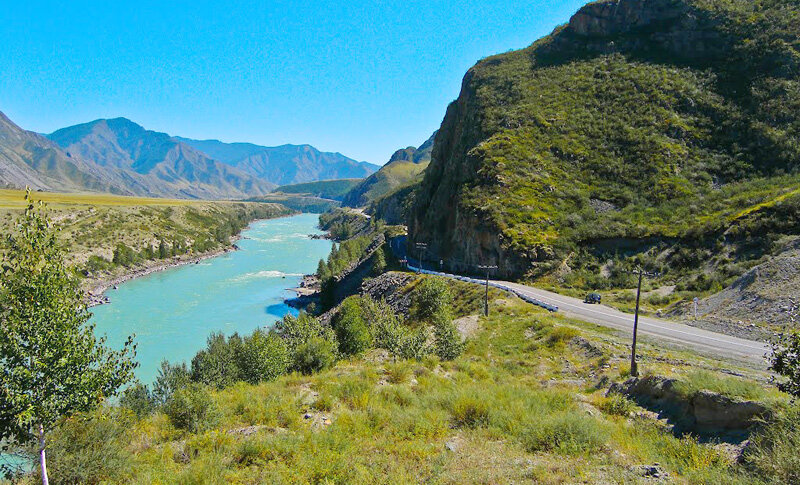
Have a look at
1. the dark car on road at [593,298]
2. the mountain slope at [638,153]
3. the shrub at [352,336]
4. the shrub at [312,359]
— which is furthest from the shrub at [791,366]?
the mountain slope at [638,153]

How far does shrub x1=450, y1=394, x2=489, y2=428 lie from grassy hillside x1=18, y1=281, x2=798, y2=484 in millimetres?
28

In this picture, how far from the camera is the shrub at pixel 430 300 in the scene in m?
37.8

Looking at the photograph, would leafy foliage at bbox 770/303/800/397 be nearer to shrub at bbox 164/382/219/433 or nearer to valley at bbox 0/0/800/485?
valley at bbox 0/0/800/485

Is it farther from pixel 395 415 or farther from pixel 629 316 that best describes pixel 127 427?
pixel 629 316

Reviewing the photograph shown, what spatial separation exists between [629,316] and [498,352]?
11381 millimetres

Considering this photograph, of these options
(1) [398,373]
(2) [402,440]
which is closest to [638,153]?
(1) [398,373]

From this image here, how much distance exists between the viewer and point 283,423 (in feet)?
34.5

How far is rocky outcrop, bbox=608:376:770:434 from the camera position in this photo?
896cm

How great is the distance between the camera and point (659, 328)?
952 inches

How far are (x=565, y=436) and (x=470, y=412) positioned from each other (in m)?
2.55

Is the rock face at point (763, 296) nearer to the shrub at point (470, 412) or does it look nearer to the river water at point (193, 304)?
the shrub at point (470, 412)

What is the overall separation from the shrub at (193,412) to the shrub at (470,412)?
662cm

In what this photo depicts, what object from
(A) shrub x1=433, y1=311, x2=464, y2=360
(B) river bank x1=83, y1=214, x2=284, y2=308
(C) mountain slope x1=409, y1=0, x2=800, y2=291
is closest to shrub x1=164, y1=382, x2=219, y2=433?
(A) shrub x1=433, y1=311, x2=464, y2=360

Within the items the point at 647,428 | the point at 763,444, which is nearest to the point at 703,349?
the point at 647,428
